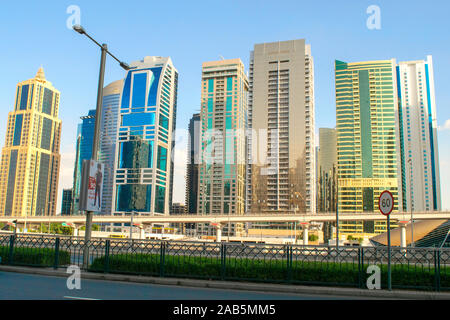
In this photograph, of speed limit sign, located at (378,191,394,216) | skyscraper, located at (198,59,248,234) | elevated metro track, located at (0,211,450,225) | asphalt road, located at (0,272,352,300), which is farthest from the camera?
skyscraper, located at (198,59,248,234)

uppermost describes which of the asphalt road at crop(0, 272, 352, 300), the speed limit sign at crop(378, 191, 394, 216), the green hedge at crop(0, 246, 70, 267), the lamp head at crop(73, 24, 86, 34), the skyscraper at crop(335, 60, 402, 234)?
the skyscraper at crop(335, 60, 402, 234)

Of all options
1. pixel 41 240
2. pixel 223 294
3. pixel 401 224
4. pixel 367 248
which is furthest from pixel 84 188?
pixel 401 224

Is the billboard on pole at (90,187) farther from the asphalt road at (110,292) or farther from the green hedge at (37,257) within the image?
the asphalt road at (110,292)

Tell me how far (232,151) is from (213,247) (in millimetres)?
178741

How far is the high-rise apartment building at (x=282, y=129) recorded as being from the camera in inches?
6142

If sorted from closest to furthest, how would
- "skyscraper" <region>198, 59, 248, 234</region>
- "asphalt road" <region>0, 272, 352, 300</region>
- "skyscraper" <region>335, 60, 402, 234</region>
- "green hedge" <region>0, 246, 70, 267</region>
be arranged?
"asphalt road" <region>0, 272, 352, 300</region> → "green hedge" <region>0, 246, 70, 267</region> → "skyscraper" <region>335, 60, 402, 234</region> → "skyscraper" <region>198, 59, 248, 234</region>

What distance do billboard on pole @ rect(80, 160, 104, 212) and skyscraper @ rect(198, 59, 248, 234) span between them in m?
175

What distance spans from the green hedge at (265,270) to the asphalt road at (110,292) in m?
1.25

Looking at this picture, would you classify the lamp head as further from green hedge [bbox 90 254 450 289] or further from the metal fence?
green hedge [bbox 90 254 450 289]

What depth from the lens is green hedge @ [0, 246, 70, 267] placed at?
51.2 ft

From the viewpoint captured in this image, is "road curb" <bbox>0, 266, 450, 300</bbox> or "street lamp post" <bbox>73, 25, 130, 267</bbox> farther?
"street lamp post" <bbox>73, 25, 130, 267</bbox>

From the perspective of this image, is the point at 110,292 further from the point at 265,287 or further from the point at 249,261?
the point at 249,261

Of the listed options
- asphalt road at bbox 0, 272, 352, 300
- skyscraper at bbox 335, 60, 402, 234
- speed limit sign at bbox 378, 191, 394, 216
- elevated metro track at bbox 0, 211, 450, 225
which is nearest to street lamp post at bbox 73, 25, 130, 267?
asphalt road at bbox 0, 272, 352, 300

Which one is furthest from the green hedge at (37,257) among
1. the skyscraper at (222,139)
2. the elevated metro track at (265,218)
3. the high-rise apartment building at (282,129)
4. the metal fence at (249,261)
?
the skyscraper at (222,139)
